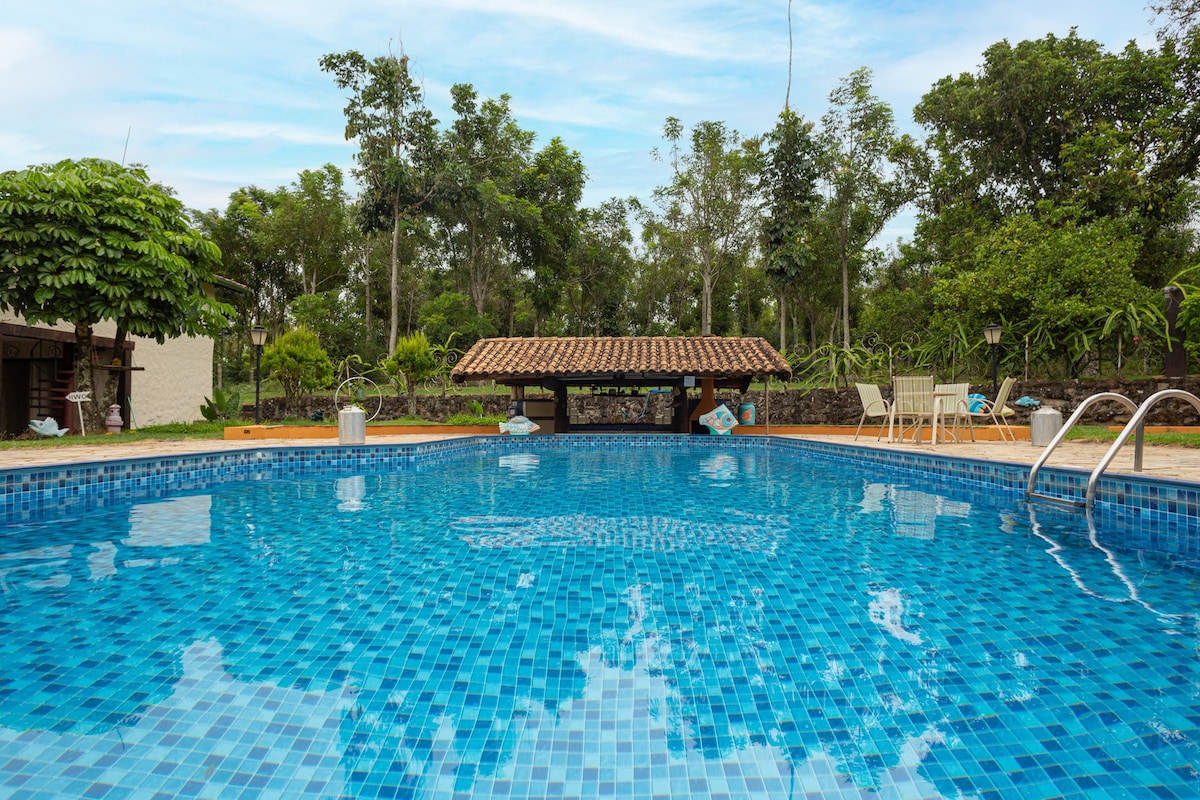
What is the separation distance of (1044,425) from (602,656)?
859 centimetres

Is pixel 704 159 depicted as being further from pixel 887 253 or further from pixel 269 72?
pixel 269 72

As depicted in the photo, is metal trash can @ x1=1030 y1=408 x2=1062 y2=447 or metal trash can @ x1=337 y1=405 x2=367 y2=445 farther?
metal trash can @ x1=337 y1=405 x2=367 y2=445

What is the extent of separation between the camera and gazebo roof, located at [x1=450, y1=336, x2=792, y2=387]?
13.5m

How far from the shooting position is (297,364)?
16594 mm

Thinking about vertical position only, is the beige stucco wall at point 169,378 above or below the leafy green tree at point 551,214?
below

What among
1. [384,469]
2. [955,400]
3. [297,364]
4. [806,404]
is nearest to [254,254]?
[297,364]

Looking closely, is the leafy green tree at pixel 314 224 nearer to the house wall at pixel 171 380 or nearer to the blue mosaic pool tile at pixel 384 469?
the house wall at pixel 171 380

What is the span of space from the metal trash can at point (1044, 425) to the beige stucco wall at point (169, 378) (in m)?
16.4

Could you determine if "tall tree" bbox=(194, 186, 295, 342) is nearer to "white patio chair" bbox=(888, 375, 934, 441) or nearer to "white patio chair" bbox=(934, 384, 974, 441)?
"white patio chair" bbox=(888, 375, 934, 441)

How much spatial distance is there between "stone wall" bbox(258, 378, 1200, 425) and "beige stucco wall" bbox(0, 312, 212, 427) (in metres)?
1.56

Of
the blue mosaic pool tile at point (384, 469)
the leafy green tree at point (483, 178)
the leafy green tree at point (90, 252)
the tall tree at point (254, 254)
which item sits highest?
the leafy green tree at point (483, 178)

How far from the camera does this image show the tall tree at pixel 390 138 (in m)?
22.1

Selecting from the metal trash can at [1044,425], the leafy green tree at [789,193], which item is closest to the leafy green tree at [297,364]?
the metal trash can at [1044,425]

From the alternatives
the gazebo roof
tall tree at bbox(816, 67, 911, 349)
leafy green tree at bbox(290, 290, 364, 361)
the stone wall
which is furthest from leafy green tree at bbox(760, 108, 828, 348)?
leafy green tree at bbox(290, 290, 364, 361)
